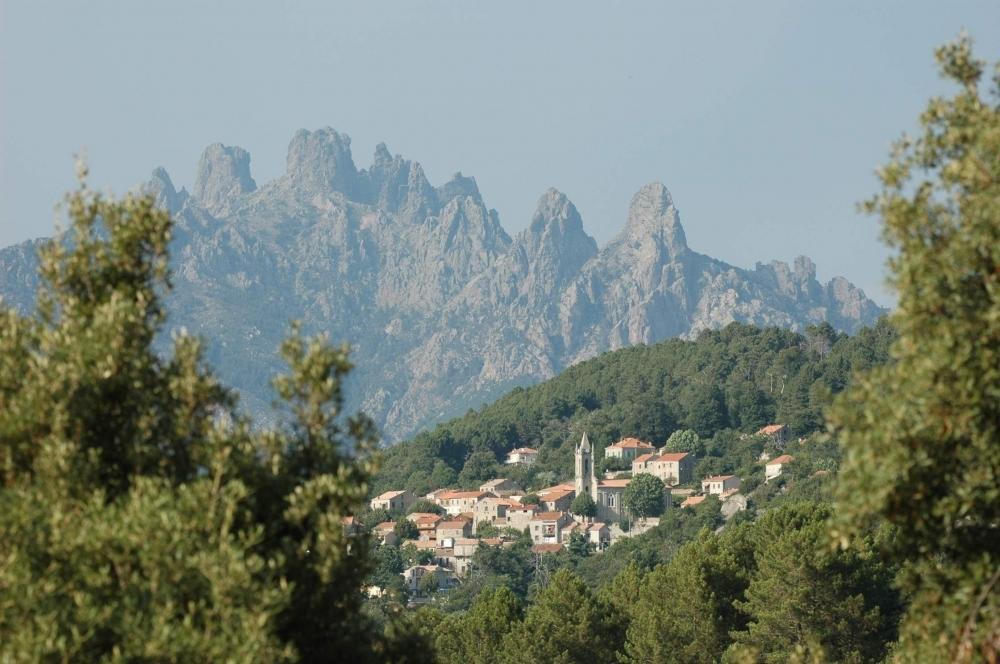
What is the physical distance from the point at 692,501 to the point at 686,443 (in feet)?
87.0

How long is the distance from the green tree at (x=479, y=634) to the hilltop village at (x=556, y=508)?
228ft

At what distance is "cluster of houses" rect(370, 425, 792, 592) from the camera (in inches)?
5354

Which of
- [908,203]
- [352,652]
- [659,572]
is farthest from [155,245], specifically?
[659,572]

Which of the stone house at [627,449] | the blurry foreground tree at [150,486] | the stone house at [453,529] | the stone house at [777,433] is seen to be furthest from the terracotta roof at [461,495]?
the blurry foreground tree at [150,486]

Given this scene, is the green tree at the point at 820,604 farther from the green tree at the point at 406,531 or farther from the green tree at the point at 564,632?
the green tree at the point at 406,531

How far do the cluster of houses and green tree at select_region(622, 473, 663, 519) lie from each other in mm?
1443

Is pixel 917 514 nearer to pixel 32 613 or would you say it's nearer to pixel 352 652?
pixel 352 652

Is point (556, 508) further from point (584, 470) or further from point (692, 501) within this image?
point (692, 501)

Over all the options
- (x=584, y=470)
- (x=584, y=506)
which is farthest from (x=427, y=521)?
(x=584, y=470)

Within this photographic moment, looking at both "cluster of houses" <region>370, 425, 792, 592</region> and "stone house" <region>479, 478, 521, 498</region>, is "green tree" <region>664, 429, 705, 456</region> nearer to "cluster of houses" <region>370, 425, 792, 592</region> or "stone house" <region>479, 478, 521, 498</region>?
"cluster of houses" <region>370, 425, 792, 592</region>

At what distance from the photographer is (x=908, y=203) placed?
40.4ft

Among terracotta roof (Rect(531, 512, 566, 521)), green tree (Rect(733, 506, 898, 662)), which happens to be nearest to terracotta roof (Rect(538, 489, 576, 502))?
terracotta roof (Rect(531, 512, 566, 521))

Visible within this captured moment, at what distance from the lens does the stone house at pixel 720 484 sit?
480ft

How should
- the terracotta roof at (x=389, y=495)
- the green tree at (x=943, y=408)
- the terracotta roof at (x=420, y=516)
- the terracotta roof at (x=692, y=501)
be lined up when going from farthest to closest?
the terracotta roof at (x=389, y=495) → the terracotta roof at (x=420, y=516) → the terracotta roof at (x=692, y=501) → the green tree at (x=943, y=408)
